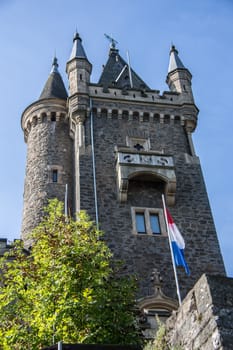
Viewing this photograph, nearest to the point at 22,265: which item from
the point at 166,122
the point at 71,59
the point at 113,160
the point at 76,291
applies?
the point at 76,291

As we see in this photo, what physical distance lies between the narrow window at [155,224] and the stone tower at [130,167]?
0.04 meters

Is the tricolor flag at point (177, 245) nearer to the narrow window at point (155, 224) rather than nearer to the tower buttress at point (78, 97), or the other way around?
the narrow window at point (155, 224)

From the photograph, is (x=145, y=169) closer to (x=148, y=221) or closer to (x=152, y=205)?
(x=152, y=205)

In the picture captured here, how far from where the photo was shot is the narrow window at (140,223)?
19.6 metres

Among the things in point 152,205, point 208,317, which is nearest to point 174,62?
point 152,205

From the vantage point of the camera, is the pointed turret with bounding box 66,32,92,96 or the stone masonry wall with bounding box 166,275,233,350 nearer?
the stone masonry wall with bounding box 166,275,233,350

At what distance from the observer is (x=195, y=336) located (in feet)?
23.6

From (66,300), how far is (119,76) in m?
21.2

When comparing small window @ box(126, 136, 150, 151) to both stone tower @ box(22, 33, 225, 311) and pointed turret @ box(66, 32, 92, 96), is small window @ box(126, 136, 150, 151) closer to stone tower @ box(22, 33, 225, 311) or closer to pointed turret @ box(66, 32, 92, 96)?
stone tower @ box(22, 33, 225, 311)

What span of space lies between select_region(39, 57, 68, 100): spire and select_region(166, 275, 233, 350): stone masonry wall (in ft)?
66.1

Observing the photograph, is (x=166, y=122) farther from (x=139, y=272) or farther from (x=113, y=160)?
(x=139, y=272)

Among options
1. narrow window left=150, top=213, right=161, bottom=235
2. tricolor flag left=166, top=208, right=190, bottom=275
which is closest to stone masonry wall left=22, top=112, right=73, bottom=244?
narrow window left=150, top=213, right=161, bottom=235

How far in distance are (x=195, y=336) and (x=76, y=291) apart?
3689 mm

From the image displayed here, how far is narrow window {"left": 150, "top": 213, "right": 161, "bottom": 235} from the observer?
19.7 meters
